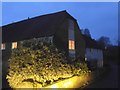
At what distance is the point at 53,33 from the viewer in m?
30.1

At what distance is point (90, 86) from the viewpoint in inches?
885

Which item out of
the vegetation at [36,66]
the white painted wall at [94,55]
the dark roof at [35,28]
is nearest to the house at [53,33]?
the dark roof at [35,28]

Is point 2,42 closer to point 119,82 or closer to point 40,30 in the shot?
point 40,30

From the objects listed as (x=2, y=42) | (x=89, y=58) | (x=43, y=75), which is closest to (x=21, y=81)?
(x=43, y=75)

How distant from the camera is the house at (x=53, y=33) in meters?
30.9

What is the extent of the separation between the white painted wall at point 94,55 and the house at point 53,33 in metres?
3.06

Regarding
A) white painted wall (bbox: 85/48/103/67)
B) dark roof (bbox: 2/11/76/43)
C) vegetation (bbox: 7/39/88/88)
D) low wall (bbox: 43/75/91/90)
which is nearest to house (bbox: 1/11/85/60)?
dark roof (bbox: 2/11/76/43)

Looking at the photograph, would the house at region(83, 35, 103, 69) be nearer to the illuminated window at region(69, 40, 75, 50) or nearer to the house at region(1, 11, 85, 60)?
the house at region(1, 11, 85, 60)

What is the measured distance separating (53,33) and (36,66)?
11477 mm

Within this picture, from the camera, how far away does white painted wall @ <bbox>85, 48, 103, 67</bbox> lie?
3847 cm

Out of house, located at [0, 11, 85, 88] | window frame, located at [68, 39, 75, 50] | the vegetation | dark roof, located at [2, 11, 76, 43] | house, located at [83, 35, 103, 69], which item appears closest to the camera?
the vegetation

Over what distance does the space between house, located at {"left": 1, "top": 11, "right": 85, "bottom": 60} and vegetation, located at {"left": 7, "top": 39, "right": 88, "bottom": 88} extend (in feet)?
30.3

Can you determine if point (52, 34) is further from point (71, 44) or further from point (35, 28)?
point (35, 28)

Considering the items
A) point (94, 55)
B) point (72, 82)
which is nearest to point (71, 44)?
point (94, 55)
